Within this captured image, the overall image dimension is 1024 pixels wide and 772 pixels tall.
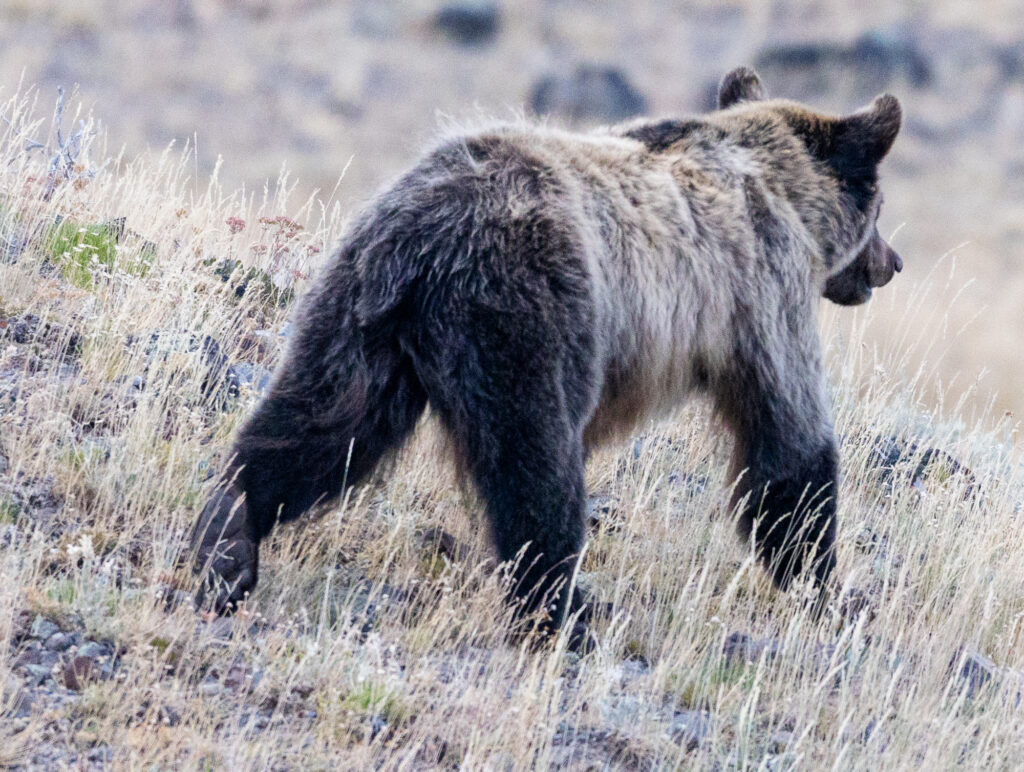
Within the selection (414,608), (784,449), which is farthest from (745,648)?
(414,608)

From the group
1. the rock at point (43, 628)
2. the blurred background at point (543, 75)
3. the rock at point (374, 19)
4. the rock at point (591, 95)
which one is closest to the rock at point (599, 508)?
the rock at point (43, 628)

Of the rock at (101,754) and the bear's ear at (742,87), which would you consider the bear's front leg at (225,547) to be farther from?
the bear's ear at (742,87)

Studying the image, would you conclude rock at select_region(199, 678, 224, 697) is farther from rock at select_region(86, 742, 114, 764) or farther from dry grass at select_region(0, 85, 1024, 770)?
rock at select_region(86, 742, 114, 764)

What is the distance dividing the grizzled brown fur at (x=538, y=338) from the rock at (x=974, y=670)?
75cm

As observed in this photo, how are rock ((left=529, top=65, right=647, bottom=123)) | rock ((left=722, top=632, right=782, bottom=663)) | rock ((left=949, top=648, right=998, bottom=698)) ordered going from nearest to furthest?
rock ((left=722, top=632, right=782, bottom=663)) → rock ((left=949, top=648, right=998, bottom=698)) → rock ((left=529, top=65, right=647, bottom=123))

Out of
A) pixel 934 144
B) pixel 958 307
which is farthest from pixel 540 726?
pixel 934 144

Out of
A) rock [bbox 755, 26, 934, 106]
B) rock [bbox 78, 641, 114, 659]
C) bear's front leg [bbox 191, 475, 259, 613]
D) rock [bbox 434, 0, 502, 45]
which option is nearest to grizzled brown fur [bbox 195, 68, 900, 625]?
bear's front leg [bbox 191, 475, 259, 613]

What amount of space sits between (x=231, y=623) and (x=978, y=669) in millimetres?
A: 3267

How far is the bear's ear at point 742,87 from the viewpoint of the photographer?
7078mm

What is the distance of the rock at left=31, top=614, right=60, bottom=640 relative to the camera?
14.2ft

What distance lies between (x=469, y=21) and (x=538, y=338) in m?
40.5

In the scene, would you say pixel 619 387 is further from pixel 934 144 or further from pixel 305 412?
pixel 934 144

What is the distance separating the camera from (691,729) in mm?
4641

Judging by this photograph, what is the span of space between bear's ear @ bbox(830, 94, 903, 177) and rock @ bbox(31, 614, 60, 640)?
4.33m
